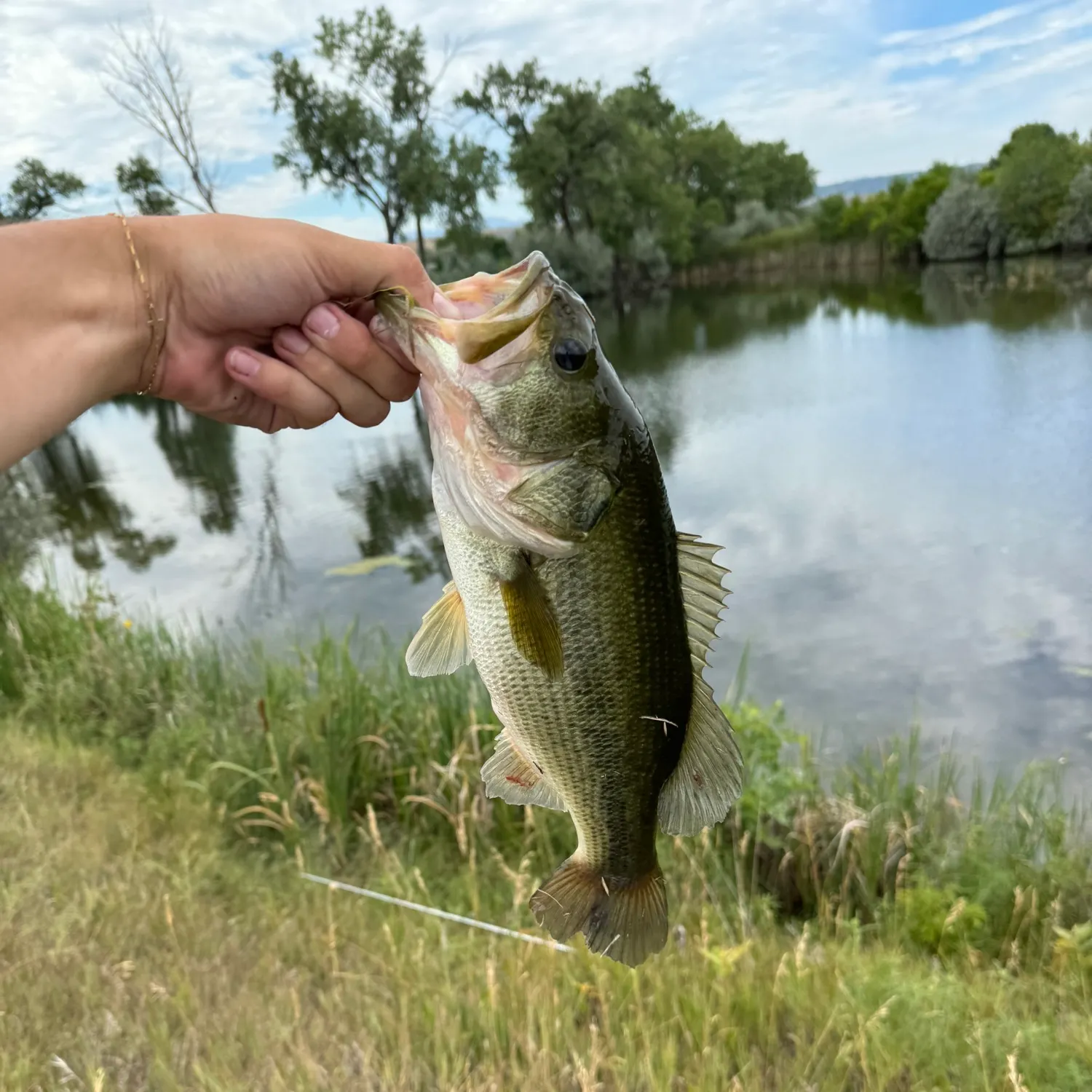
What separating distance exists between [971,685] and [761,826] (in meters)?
3.32

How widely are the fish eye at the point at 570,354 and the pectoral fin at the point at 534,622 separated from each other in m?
0.37

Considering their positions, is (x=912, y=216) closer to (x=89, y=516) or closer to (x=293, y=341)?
(x=89, y=516)

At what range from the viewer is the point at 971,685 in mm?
6246

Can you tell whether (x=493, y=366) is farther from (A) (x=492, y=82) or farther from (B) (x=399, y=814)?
(A) (x=492, y=82)

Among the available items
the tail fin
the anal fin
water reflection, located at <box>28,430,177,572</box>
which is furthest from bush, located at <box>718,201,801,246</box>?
the tail fin

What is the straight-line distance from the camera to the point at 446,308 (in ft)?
5.04

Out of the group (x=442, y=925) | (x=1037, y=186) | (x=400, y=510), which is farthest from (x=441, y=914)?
(x=1037, y=186)

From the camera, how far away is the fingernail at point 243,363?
181 centimetres

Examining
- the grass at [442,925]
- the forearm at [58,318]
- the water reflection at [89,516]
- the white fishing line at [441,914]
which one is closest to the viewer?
the forearm at [58,318]

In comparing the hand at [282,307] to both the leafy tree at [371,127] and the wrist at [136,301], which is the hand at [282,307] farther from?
the leafy tree at [371,127]

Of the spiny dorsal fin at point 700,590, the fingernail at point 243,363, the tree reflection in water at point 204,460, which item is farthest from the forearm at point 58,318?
the tree reflection in water at point 204,460

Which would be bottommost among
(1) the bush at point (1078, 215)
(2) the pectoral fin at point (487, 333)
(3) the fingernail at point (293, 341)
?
(2) the pectoral fin at point (487, 333)

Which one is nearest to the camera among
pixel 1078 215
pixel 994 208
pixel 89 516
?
pixel 89 516

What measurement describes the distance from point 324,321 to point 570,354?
61 centimetres
